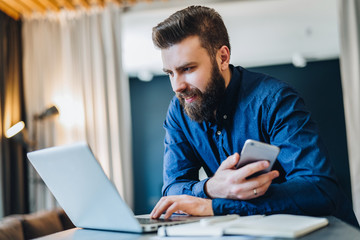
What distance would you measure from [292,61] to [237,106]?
5.97 m

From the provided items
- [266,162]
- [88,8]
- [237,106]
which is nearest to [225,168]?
[266,162]

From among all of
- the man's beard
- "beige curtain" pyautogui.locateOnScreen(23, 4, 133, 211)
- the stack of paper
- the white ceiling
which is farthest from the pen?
the white ceiling

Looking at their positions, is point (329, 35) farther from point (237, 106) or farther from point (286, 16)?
point (237, 106)

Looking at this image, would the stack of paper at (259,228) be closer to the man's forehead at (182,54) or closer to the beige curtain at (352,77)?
the man's forehead at (182,54)

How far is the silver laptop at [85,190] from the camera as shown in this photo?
0.86m

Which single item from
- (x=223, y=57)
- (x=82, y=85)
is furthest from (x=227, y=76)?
(x=82, y=85)

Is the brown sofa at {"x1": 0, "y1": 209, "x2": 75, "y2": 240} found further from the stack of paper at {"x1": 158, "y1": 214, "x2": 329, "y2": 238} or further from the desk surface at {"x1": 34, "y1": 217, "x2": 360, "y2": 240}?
the stack of paper at {"x1": 158, "y1": 214, "x2": 329, "y2": 238}

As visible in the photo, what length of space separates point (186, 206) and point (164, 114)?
20.8 ft

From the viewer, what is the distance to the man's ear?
1538 mm

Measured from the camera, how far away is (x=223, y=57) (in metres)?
1.56

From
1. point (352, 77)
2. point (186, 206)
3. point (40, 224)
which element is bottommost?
point (40, 224)

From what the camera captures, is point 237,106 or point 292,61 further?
point 292,61

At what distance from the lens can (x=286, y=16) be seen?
506 centimetres

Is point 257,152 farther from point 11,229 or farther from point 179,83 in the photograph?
point 11,229
